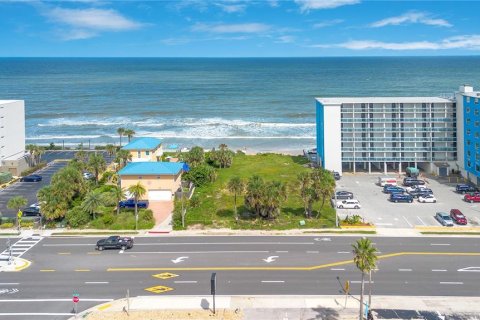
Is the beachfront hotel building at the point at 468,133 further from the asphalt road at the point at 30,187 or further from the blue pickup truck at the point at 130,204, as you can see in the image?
the asphalt road at the point at 30,187

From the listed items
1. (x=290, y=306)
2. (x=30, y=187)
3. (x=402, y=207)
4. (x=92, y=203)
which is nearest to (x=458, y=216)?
(x=402, y=207)

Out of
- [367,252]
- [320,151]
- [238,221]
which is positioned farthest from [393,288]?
[320,151]

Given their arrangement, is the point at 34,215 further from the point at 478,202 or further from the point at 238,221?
the point at 478,202

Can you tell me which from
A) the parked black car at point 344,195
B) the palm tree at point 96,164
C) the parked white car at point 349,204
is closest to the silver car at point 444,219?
the parked white car at point 349,204

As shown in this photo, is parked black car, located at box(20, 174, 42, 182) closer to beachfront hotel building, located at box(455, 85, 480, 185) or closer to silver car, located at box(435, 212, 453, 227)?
silver car, located at box(435, 212, 453, 227)

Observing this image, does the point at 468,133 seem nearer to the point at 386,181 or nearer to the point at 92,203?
the point at 386,181

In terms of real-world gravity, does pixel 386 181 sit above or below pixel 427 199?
above
